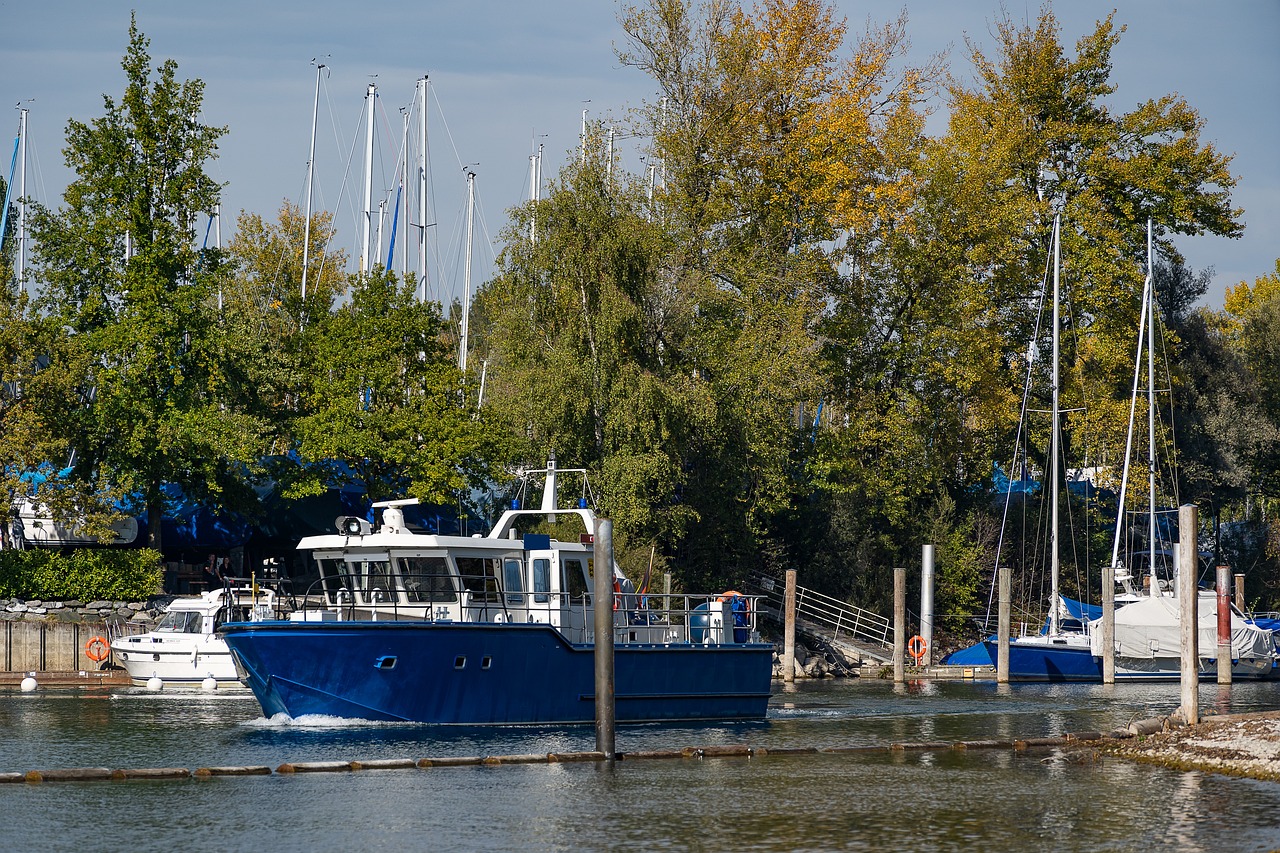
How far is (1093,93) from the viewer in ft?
176

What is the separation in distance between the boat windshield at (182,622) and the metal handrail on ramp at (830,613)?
19343 millimetres

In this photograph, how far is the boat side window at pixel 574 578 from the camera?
29094 mm

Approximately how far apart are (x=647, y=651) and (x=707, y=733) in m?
1.98

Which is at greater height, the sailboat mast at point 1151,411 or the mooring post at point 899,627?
the sailboat mast at point 1151,411

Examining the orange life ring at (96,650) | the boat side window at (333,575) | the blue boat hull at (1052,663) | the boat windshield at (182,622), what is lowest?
the blue boat hull at (1052,663)

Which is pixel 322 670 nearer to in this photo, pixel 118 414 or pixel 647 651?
pixel 647 651

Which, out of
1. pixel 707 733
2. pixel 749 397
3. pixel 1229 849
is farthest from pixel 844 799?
pixel 749 397

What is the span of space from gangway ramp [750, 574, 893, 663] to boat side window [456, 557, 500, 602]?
22.0 m

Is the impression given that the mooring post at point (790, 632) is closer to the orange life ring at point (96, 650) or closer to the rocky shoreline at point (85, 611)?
the rocky shoreline at point (85, 611)

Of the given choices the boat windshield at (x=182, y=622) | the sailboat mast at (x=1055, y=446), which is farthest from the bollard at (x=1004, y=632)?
the boat windshield at (x=182, y=622)

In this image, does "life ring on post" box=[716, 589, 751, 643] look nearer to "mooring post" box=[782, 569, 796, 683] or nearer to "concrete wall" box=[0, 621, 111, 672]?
"mooring post" box=[782, 569, 796, 683]

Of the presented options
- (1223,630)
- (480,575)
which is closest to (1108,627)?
(1223,630)

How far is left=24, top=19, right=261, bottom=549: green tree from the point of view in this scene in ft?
137

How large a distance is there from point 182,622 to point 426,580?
1312cm
